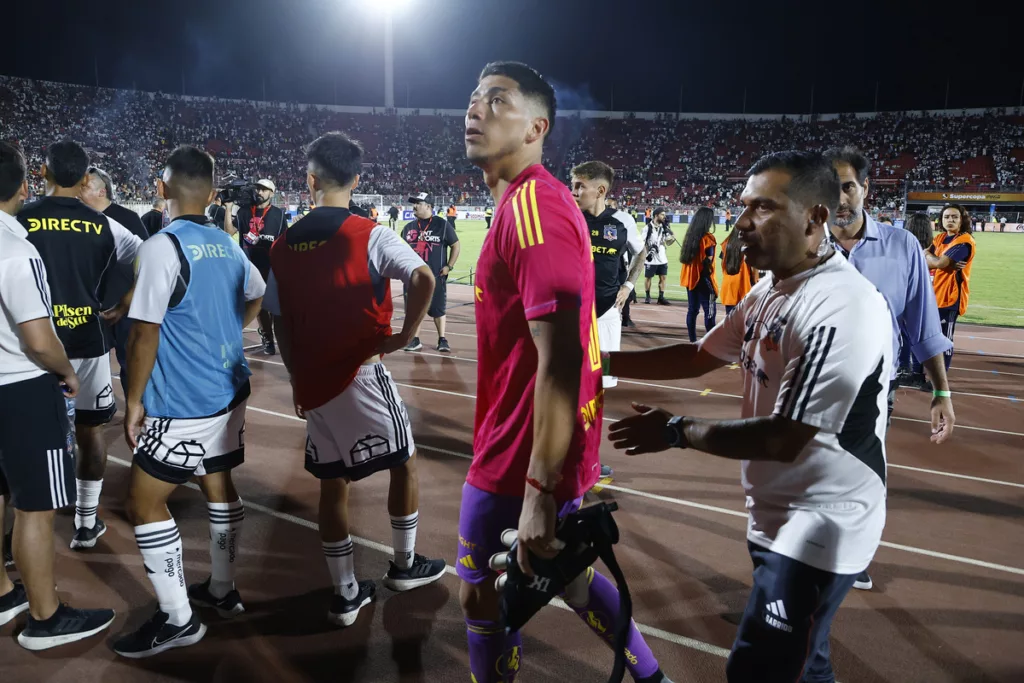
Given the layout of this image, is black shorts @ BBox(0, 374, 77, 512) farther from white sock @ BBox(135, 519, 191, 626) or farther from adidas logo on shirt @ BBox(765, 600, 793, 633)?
adidas logo on shirt @ BBox(765, 600, 793, 633)

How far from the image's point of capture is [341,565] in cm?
336

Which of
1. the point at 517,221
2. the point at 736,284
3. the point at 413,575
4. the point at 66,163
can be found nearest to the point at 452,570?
the point at 413,575

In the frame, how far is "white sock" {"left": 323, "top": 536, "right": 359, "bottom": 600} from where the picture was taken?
3.35m

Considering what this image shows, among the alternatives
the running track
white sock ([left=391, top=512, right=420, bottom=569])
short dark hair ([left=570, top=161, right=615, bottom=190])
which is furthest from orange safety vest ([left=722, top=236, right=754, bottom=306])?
white sock ([left=391, top=512, right=420, bottom=569])

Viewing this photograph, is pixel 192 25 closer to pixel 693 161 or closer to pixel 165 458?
pixel 693 161

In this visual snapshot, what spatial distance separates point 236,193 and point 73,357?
65.4 inches

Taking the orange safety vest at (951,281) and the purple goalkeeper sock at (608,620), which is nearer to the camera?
the purple goalkeeper sock at (608,620)

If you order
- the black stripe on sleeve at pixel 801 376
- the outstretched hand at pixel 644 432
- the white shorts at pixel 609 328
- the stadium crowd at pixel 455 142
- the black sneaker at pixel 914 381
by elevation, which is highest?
the stadium crowd at pixel 455 142

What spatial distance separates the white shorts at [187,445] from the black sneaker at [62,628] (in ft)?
2.97

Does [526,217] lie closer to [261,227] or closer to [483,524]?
[483,524]

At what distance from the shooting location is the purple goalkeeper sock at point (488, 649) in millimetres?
2295

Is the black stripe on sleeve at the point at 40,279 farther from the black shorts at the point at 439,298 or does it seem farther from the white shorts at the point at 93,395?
the black shorts at the point at 439,298

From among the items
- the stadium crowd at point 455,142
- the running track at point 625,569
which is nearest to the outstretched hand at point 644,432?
the running track at point 625,569

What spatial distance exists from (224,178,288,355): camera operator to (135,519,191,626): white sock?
5.38m
